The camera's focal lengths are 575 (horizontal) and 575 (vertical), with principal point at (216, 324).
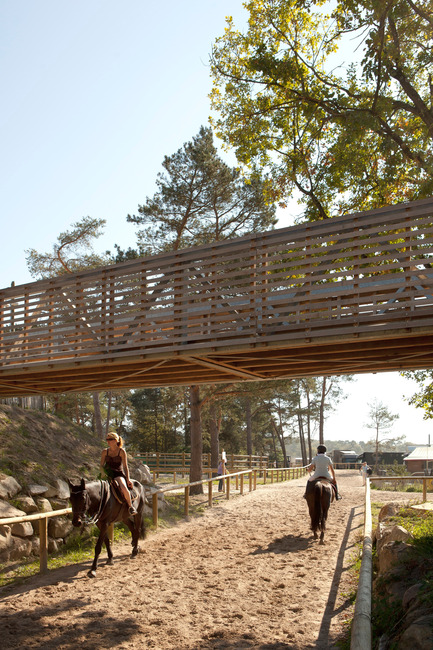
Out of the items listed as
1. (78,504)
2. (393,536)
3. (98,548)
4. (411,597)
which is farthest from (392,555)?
(98,548)

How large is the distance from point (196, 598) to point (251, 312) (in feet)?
14.2

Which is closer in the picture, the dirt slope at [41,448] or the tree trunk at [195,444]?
the dirt slope at [41,448]

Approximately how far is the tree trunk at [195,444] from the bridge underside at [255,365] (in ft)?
27.1

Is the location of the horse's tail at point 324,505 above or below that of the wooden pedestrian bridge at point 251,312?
below

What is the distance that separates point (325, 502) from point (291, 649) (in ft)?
18.3

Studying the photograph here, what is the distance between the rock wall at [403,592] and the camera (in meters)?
4.22

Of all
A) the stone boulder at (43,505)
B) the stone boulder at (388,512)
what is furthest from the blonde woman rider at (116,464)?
the stone boulder at (388,512)

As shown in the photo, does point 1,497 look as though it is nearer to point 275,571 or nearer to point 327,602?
point 275,571

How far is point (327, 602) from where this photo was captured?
288 inches

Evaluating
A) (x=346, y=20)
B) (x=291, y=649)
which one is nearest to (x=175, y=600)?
(x=291, y=649)

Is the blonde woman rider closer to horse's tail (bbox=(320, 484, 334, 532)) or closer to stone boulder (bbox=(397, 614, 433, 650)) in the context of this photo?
horse's tail (bbox=(320, 484, 334, 532))

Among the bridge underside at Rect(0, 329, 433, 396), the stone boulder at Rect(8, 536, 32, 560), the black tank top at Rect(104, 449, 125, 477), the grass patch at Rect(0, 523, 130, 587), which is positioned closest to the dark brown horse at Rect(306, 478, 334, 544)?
the bridge underside at Rect(0, 329, 433, 396)

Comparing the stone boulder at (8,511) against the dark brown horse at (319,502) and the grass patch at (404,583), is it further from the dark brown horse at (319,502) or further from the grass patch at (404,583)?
the grass patch at (404,583)

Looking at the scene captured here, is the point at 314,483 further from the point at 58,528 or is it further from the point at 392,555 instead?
the point at 58,528
